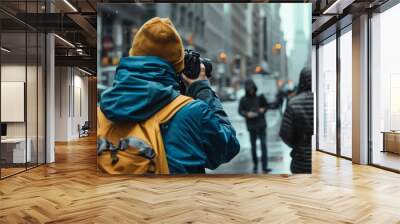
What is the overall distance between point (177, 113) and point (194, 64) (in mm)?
830

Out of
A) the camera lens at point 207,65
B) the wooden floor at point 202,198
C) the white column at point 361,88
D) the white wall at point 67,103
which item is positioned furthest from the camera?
the white wall at point 67,103

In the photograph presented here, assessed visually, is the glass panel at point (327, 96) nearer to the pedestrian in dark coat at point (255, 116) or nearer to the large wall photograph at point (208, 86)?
the large wall photograph at point (208, 86)

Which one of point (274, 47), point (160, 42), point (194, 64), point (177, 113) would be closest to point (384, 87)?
point (274, 47)

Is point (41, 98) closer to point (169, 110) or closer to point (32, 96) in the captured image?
point (32, 96)

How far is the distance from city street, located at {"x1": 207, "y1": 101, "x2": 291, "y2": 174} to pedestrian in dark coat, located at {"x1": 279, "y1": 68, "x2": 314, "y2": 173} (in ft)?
0.34

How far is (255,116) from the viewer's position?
6.16 m

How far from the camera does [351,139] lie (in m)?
8.86

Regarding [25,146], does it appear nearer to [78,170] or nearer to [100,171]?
[78,170]

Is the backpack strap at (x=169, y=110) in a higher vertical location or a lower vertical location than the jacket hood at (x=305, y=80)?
lower

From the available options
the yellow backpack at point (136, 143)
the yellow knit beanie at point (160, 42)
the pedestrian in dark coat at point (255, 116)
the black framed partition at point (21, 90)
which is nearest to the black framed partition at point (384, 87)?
the pedestrian in dark coat at point (255, 116)

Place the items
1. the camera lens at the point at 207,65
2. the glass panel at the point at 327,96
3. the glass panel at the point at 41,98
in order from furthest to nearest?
the glass panel at the point at 327,96 → the glass panel at the point at 41,98 → the camera lens at the point at 207,65

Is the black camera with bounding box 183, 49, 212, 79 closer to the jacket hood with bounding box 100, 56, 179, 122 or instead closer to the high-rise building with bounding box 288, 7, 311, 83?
the jacket hood with bounding box 100, 56, 179, 122

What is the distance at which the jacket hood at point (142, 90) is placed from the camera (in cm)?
590

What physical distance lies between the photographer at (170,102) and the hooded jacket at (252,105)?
0.29m
